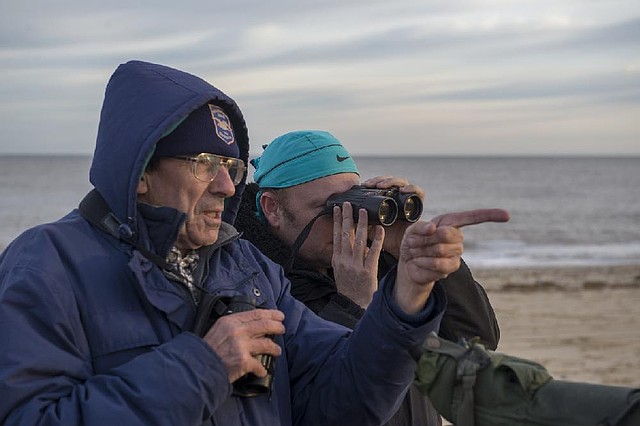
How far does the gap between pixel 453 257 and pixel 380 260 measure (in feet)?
4.25

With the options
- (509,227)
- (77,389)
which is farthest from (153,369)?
(509,227)

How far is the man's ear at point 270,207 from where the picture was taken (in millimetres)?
3350

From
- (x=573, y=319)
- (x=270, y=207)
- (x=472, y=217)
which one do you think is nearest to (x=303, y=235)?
(x=270, y=207)

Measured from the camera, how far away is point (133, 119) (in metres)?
2.23

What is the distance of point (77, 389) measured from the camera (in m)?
1.99

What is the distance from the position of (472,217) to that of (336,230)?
3.72ft

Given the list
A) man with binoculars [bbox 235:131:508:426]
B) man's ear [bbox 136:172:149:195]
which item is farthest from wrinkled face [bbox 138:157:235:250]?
man with binoculars [bbox 235:131:508:426]

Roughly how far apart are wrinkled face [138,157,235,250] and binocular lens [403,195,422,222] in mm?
1000

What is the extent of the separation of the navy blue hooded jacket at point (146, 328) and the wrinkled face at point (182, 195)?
74 mm

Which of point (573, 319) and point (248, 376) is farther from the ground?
point (248, 376)

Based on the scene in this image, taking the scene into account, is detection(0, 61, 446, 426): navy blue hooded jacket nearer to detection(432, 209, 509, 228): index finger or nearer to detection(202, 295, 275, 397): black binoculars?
detection(202, 295, 275, 397): black binoculars

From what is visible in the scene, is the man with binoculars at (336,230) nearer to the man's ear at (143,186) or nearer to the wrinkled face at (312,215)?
the wrinkled face at (312,215)

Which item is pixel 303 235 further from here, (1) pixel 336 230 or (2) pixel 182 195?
(2) pixel 182 195

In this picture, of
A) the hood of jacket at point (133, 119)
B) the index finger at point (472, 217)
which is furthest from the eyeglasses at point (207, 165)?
the index finger at point (472, 217)
